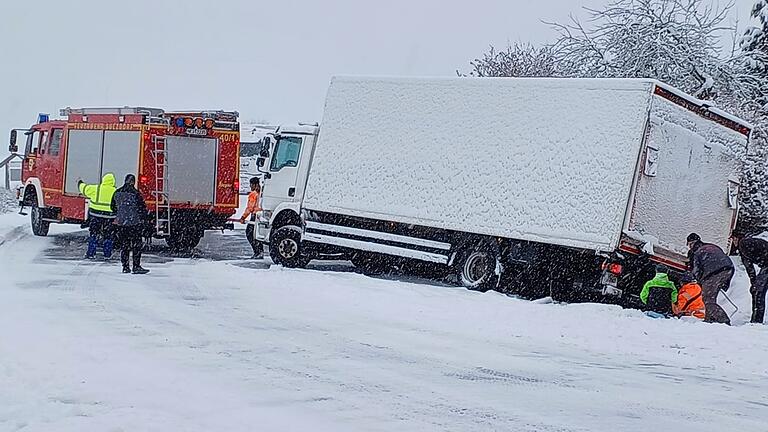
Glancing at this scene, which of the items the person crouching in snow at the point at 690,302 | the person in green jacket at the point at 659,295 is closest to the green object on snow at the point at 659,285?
the person in green jacket at the point at 659,295

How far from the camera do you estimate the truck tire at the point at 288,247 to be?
18.3 m

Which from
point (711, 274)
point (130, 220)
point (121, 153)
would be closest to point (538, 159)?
point (711, 274)

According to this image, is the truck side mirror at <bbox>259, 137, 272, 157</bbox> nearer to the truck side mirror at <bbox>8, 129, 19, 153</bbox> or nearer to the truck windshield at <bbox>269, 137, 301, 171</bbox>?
the truck windshield at <bbox>269, 137, 301, 171</bbox>

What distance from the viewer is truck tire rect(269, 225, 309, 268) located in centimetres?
1831

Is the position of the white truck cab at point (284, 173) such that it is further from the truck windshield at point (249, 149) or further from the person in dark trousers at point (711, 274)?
the truck windshield at point (249, 149)

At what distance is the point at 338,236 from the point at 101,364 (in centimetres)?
945

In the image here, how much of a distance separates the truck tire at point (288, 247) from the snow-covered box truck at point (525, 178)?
285mm

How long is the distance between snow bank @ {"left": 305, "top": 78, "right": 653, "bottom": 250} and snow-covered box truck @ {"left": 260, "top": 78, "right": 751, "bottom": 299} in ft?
0.07

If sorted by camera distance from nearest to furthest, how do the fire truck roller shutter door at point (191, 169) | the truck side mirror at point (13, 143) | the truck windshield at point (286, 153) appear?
the truck windshield at point (286, 153), the fire truck roller shutter door at point (191, 169), the truck side mirror at point (13, 143)

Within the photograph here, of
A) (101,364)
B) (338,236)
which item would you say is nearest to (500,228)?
(338,236)

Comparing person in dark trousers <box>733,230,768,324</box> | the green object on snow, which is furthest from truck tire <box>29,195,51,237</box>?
person in dark trousers <box>733,230,768,324</box>

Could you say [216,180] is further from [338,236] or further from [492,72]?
[492,72]

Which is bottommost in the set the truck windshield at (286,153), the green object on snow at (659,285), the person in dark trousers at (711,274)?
the green object on snow at (659,285)

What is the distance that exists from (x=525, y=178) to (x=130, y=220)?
6411 mm
